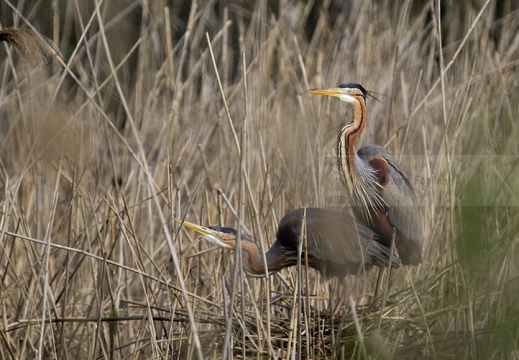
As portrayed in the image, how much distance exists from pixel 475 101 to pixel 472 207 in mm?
2227

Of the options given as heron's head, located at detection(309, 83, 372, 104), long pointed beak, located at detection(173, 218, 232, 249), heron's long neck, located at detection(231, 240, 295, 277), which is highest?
heron's head, located at detection(309, 83, 372, 104)

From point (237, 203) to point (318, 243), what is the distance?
0.64 metres

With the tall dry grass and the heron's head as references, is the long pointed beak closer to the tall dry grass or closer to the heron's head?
the tall dry grass

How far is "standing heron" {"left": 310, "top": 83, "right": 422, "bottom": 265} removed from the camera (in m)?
2.36

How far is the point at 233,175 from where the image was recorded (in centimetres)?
308

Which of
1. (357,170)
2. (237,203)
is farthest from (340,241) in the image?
(237,203)

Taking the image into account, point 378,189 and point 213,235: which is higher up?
point 378,189

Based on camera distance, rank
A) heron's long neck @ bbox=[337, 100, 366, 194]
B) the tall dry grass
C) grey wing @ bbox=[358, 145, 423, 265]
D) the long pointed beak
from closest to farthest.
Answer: the tall dry grass → the long pointed beak → heron's long neck @ bbox=[337, 100, 366, 194] → grey wing @ bbox=[358, 145, 423, 265]

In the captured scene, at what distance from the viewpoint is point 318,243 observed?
7.70ft

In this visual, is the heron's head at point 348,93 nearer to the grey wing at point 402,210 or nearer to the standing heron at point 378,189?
the standing heron at point 378,189

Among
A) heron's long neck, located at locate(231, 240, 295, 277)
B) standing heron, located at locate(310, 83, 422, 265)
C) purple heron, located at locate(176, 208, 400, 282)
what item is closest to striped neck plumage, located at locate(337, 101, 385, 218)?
standing heron, located at locate(310, 83, 422, 265)

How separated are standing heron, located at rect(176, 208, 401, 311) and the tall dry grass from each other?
0.31 feet

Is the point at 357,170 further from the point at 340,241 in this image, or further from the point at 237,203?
the point at 237,203

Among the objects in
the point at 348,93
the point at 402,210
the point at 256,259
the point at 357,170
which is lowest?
the point at 256,259
